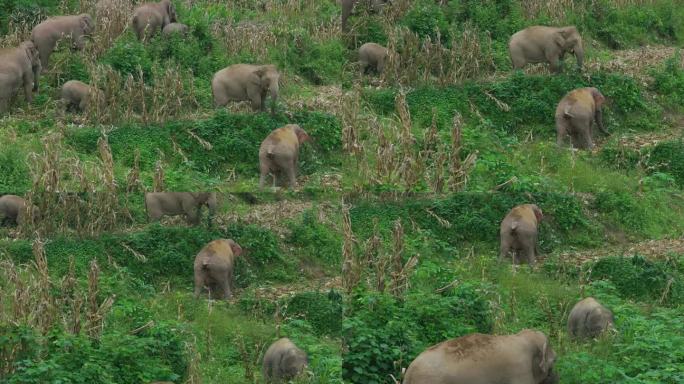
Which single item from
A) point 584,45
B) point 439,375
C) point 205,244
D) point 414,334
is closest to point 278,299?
point 205,244

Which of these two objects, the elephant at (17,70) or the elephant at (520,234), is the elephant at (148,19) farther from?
the elephant at (520,234)

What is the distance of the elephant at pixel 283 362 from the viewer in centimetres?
1795

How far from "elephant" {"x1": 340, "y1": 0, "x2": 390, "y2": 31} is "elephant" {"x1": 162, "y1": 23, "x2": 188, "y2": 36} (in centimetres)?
312

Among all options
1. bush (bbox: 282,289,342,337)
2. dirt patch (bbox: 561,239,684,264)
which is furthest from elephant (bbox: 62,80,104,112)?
dirt patch (bbox: 561,239,684,264)

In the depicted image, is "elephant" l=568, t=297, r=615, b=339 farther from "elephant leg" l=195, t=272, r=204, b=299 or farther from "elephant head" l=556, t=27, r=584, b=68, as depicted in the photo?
"elephant head" l=556, t=27, r=584, b=68

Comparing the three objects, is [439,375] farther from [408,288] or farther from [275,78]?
[275,78]

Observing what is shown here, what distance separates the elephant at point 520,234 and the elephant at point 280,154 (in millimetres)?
3313

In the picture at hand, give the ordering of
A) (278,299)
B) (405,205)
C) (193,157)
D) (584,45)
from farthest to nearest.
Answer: (584,45) < (193,157) < (405,205) < (278,299)

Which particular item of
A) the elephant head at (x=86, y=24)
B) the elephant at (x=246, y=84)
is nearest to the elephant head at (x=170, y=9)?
the elephant head at (x=86, y=24)

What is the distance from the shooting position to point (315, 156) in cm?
Answer: 2464

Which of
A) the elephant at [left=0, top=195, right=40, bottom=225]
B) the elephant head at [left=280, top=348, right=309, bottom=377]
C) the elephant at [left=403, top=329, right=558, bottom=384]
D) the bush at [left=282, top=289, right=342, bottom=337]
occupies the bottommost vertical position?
the bush at [left=282, top=289, right=342, bottom=337]

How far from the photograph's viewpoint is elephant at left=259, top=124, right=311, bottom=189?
909 inches

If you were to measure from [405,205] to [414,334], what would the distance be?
16.1 feet

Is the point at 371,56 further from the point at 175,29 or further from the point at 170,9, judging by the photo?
the point at 170,9
